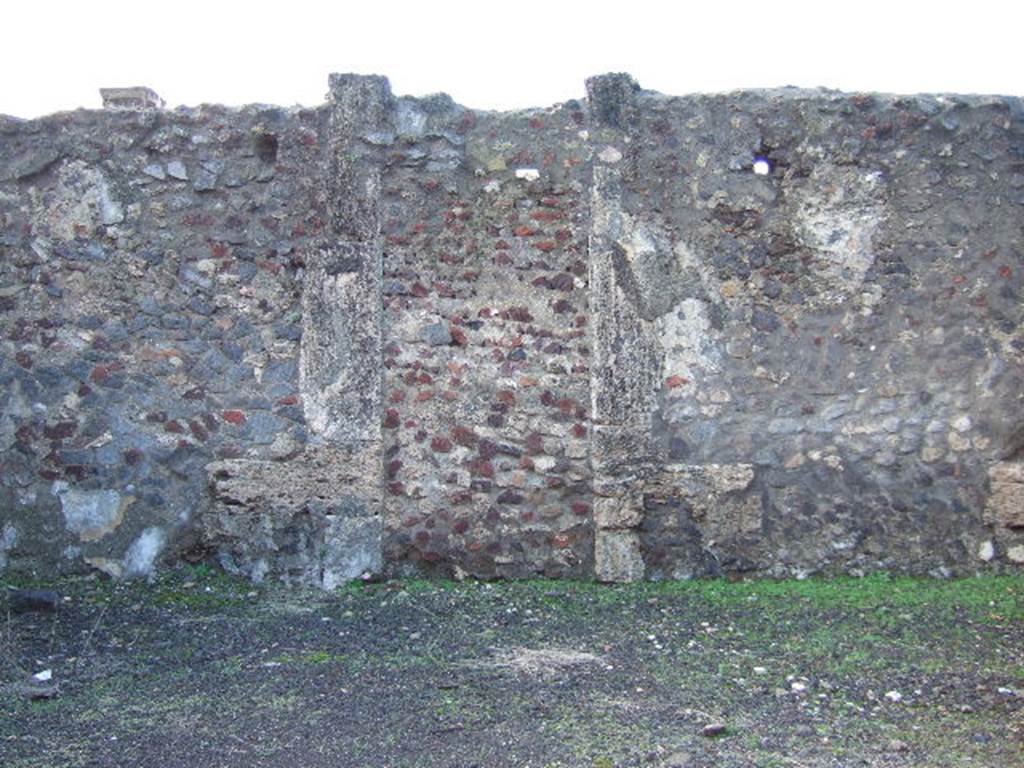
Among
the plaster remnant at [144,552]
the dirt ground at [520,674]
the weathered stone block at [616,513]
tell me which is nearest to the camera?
the dirt ground at [520,674]

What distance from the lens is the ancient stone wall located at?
6.38 metres

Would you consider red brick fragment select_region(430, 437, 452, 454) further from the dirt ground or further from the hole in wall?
the hole in wall

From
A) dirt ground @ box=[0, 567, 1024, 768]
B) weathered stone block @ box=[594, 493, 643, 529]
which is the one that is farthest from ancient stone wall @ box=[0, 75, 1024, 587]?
dirt ground @ box=[0, 567, 1024, 768]

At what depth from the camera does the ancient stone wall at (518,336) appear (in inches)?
251

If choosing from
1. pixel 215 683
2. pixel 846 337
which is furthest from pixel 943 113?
pixel 215 683

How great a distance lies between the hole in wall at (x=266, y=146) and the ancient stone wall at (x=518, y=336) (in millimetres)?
18

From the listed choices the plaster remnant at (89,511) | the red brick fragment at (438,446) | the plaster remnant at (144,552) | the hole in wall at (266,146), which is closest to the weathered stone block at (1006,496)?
the red brick fragment at (438,446)

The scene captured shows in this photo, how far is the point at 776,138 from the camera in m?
6.65

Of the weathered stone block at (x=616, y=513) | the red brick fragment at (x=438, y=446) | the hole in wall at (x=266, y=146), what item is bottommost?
the weathered stone block at (x=616, y=513)

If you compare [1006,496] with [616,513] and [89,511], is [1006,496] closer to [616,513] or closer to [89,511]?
[616,513]

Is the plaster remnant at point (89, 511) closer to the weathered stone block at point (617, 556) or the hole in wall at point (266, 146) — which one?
the hole in wall at point (266, 146)

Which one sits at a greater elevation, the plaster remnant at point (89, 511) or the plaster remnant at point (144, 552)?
the plaster remnant at point (89, 511)

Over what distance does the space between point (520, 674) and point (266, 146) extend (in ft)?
10.7

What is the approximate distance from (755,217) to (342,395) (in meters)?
2.46
